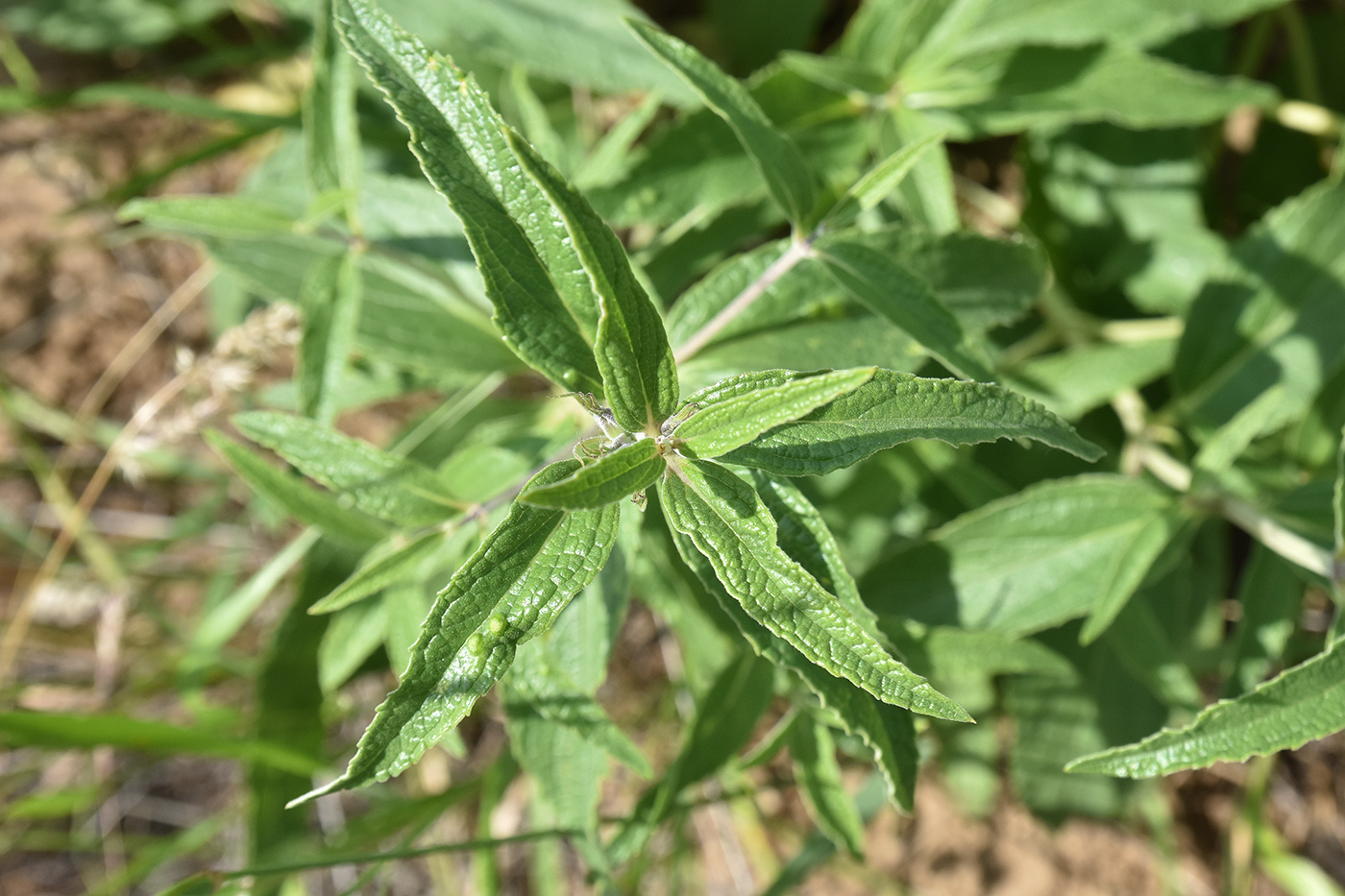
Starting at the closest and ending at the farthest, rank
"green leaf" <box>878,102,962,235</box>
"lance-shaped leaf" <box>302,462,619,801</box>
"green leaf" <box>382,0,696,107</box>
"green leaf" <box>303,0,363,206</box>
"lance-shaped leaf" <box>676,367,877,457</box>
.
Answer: "lance-shaped leaf" <box>676,367,877,457</box> → "lance-shaped leaf" <box>302,462,619,801</box> → "green leaf" <box>303,0,363,206</box> → "green leaf" <box>878,102,962,235</box> → "green leaf" <box>382,0,696,107</box>

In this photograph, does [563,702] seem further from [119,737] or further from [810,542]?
[119,737]

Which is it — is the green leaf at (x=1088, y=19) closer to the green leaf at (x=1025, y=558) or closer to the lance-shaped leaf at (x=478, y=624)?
the green leaf at (x=1025, y=558)

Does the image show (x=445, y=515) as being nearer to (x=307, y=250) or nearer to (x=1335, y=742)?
(x=307, y=250)

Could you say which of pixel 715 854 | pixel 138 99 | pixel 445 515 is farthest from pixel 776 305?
pixel 715 854

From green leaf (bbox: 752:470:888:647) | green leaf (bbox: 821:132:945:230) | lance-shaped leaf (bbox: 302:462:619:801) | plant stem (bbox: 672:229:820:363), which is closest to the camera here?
lance-shaped leaf (bbox: 302:462:619:801)

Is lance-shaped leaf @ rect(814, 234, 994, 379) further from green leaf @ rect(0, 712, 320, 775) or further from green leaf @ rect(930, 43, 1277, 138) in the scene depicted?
green leaf @ rect(0, 712, 320, 775)

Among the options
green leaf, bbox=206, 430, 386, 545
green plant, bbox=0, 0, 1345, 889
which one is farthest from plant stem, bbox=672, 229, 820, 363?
green leaf, bbox=206, 430, 386, 545

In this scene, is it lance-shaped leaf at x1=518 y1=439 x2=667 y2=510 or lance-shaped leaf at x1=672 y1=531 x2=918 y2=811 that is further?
lance-shaped leaf at x1=672 y1=531 x2=918 y2=811
